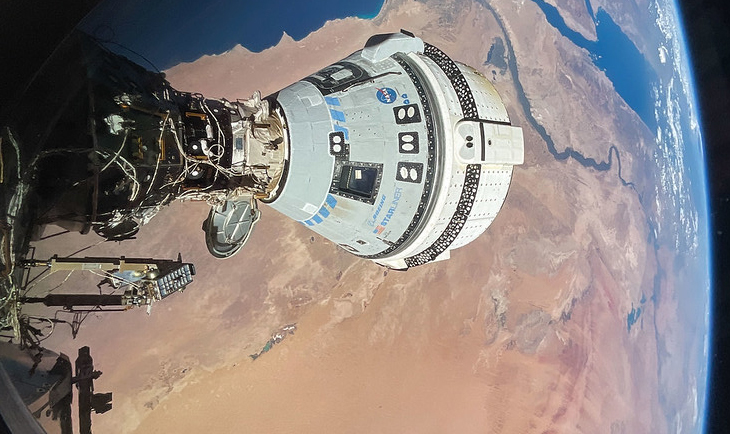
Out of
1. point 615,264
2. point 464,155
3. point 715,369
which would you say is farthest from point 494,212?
point 715,369

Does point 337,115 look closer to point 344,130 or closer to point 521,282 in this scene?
point 344,130

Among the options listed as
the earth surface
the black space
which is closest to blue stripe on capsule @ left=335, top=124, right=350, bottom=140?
the earth surface

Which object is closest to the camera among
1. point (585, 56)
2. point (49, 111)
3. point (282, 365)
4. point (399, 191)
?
point (49, 111)

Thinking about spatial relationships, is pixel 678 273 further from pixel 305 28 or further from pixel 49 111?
pixel 49 111

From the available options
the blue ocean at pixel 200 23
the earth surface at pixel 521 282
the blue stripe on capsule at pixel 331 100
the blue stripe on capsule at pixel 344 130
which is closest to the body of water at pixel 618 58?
the earth surface at pixel 521 282

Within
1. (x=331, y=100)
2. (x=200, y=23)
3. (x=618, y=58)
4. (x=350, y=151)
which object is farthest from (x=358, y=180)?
(x=618, y=58)
